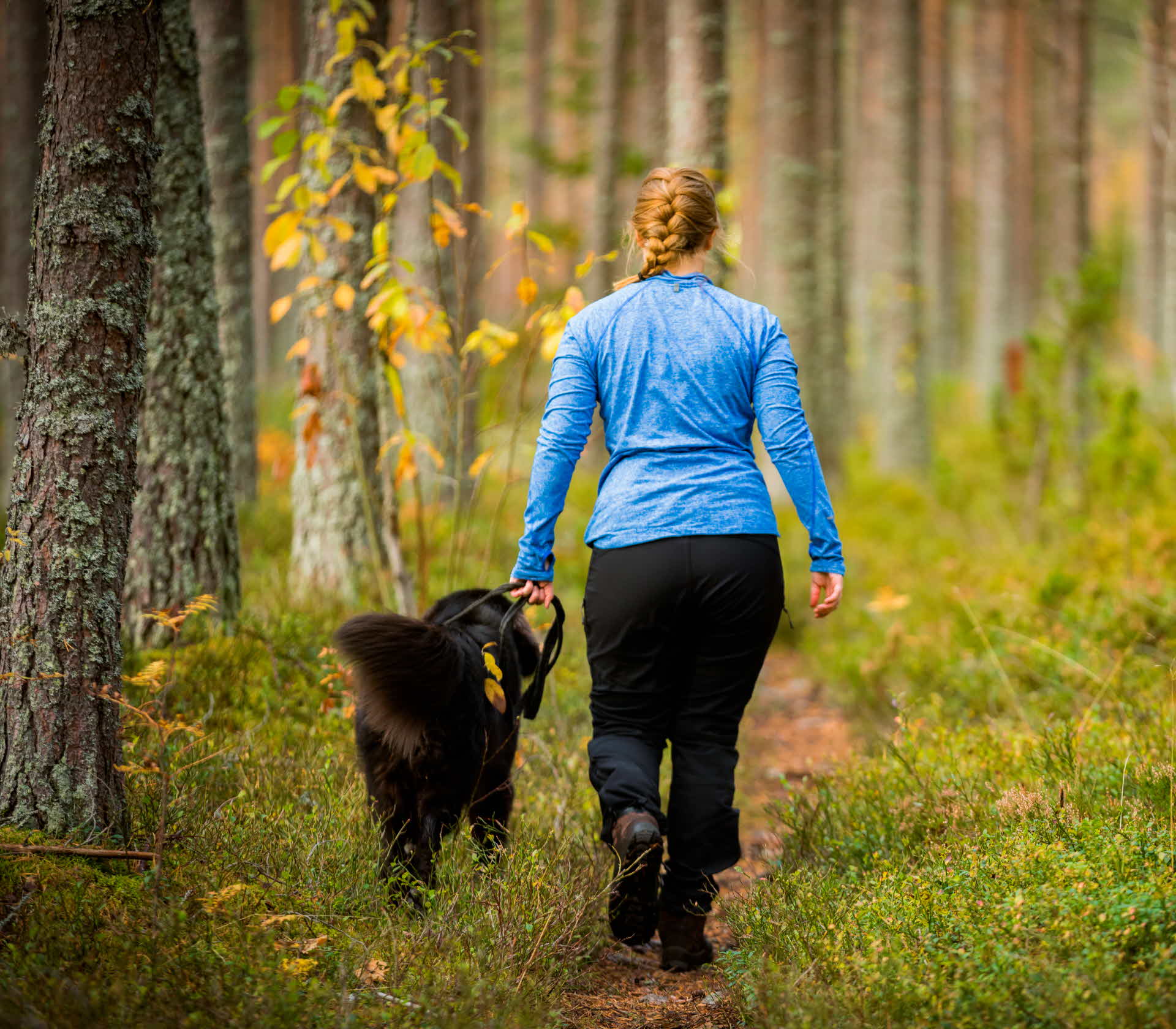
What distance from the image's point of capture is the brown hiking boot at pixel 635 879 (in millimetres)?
2826

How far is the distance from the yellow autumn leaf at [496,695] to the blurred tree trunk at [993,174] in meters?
15.9

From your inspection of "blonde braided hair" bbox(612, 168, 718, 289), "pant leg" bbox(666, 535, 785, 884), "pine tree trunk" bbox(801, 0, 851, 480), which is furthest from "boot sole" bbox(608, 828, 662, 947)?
"pine tree trunk" bbox(801, 0, 851, 480)

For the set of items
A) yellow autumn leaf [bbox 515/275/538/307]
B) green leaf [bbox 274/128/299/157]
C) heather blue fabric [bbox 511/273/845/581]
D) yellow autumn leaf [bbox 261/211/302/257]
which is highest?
green leaf [bbox 274/128/299/157]

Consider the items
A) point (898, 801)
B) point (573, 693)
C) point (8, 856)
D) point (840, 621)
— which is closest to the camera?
point (8, 856)

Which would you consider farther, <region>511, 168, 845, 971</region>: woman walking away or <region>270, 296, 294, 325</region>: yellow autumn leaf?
<region>270, 296, 294, 325</region>: yellow autumn leaf

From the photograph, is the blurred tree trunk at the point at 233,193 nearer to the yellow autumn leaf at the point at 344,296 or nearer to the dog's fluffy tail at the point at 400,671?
the yellow autumn leaf at the point at 344,296

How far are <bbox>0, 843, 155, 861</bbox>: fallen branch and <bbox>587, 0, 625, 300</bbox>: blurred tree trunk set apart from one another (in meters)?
8.55

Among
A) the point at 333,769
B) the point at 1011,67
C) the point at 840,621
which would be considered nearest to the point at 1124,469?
the point at 840,621

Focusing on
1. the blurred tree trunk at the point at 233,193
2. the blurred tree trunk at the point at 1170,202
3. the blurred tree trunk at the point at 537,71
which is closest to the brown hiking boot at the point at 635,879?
the blurred tree trunk at the point at 233,193

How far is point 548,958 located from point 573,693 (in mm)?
2373

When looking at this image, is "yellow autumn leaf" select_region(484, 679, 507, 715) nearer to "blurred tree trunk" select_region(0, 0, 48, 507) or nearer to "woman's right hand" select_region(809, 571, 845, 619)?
"woman's right hand" select_region(809, 571, 845, 619)

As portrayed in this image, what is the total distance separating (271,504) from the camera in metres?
8.03

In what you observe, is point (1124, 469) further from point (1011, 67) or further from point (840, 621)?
point (1011, 67)

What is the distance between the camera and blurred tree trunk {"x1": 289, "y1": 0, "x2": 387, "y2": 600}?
509cm
